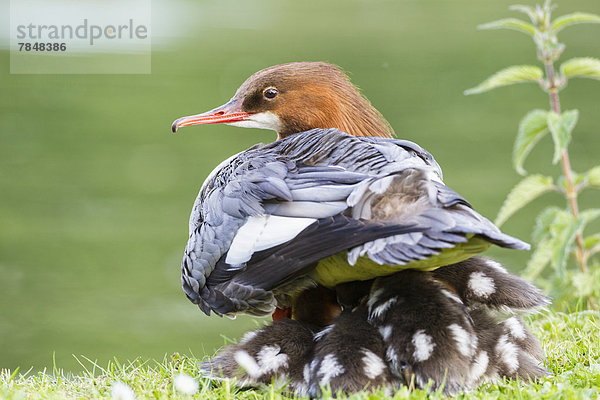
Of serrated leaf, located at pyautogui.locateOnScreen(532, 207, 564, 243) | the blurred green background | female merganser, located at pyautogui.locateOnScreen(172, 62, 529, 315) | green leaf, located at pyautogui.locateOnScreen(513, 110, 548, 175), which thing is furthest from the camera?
the blurred green background

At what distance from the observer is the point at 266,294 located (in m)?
3.40

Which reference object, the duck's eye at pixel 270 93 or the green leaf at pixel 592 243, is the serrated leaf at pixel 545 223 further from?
the duck's eye at pixel 270 93

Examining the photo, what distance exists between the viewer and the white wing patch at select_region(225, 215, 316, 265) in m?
3.25

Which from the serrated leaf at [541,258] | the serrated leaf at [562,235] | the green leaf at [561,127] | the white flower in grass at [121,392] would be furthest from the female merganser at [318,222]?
the serrated leaf at [541,258]

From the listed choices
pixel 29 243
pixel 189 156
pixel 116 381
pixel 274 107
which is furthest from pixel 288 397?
pixel 189 156

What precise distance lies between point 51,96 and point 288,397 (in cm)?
1217

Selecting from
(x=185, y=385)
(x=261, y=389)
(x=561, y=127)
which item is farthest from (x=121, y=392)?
(x=561, y=127)

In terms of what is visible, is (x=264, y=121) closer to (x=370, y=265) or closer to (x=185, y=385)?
(x=370, y=265)

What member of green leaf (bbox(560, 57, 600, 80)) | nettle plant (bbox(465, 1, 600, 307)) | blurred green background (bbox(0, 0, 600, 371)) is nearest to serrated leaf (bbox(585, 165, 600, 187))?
nettle plant (bbox(465, 1, 600, 307))

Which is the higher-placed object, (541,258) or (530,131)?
(530,131)

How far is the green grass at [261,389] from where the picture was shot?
3.06 meters

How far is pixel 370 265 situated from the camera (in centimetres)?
318

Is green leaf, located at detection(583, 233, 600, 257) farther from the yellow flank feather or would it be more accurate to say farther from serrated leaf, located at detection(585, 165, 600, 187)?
the yellow flank feather

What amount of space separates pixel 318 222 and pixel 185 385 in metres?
0.78
